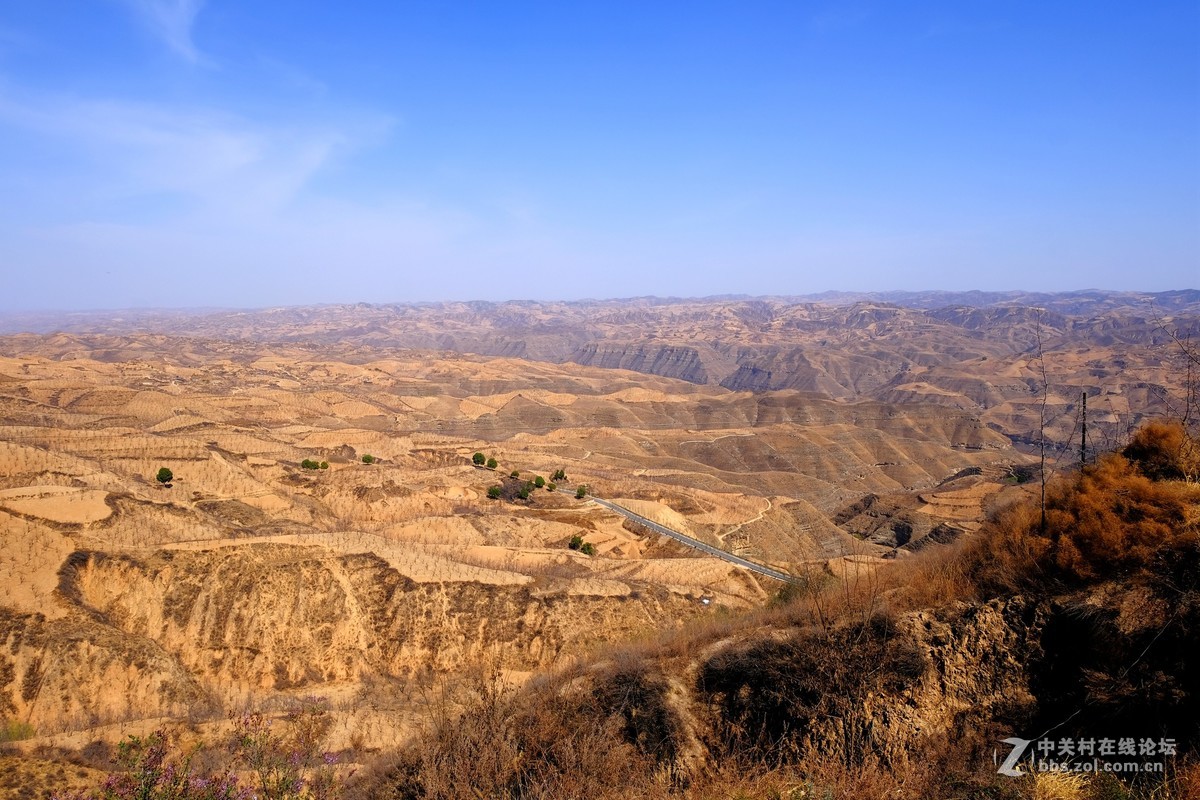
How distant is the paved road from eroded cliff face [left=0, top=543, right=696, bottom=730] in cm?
1075

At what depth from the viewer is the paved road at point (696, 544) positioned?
123ft

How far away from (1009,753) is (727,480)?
6901 centimetres

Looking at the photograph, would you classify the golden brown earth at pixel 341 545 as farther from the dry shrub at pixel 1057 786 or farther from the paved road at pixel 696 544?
the dry shrub at pixel 1057 786

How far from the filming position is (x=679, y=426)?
116m

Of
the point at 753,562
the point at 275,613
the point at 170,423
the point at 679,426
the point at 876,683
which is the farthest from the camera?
the point at 679,426

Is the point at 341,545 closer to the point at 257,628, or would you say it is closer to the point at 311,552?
the point at 311,552

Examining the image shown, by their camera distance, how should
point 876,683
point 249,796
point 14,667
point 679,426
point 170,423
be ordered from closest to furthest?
point 249,796
point 876,683
point 14,667
point 170,423
point 679,426

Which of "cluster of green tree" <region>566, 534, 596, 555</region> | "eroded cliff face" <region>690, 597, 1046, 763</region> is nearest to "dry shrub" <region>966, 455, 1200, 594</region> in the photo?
"eroded cliff face" <region>690, 597, 1046, 763</region>

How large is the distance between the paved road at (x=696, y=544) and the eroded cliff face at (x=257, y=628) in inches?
423

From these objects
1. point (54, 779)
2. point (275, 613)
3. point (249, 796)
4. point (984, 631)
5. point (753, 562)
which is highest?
point (249, 796)

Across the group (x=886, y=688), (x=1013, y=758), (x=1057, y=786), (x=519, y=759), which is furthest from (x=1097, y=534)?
(x=519, y=759)

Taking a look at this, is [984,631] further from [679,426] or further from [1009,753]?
[679,426]

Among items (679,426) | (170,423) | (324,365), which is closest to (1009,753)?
(170,423)

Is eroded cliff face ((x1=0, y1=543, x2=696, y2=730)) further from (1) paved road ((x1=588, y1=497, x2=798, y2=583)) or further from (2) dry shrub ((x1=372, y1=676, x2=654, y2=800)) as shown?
(2) dry shrub ((x1=372, y1=676, x2=654, y2=800))
